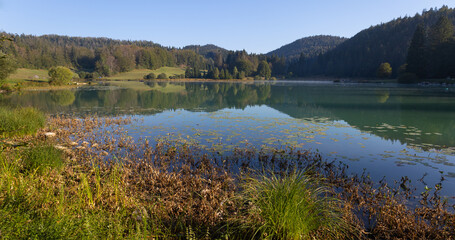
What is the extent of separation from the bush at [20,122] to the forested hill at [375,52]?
151 m

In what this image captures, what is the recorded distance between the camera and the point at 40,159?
755cm

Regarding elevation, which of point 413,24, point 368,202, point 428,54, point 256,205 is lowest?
point 368,202

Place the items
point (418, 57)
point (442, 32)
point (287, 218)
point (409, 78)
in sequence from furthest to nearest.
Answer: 1. point (442, 32)
2. point (409, 78)
3. point (418, 57)
4. point (287, 218)

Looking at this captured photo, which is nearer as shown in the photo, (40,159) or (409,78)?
(40,159)

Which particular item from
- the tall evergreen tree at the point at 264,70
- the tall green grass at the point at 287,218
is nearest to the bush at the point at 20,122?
the tall green grass at the point at 287,218

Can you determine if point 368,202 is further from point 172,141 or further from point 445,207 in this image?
point 172,141

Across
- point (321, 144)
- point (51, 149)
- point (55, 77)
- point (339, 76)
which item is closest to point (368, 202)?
point (321, 144)

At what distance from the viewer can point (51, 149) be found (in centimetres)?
812

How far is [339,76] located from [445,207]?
171 meters

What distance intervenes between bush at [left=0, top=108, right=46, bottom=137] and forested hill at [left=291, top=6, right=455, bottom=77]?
151354mm

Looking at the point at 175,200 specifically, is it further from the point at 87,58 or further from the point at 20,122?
the point at 87,58

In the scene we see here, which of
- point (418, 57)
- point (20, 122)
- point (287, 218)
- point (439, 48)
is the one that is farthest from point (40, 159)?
point (439, 48)

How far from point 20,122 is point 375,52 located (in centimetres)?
18387

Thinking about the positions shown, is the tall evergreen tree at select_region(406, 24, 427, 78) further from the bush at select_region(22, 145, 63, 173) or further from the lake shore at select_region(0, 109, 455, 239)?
the bush at select_region(22, 145, 63, 173)
